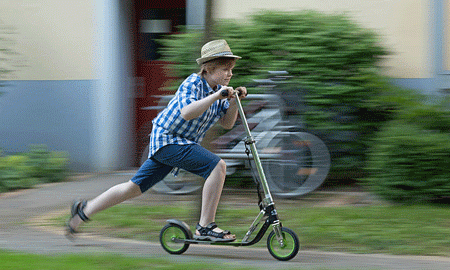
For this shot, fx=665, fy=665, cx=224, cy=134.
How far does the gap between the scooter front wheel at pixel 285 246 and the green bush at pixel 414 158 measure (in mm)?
2203

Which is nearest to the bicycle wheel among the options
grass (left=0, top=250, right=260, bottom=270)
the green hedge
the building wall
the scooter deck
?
the scooter deck

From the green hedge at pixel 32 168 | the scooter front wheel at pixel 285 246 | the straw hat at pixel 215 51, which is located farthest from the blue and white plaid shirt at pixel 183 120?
the green hedge at pixel 32 168

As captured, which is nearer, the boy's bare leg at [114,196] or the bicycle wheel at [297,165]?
the boy's bare leg at [114,196]

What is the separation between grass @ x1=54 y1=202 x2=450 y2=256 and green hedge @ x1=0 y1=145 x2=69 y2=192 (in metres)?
1.98

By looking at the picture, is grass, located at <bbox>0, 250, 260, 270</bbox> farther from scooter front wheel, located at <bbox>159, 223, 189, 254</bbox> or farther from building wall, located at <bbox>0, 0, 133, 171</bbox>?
building wall, located at <bbox>0, 0, 133, 171</bbox>

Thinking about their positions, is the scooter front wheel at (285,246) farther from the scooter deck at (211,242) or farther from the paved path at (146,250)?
the scooter deck at (211,242)

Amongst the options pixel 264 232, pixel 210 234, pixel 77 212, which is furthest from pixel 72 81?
pixel 264 232

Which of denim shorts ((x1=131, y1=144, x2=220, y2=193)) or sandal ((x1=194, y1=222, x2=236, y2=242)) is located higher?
denim shorts ((x1=131, y1=144, x2=220, y2=193))

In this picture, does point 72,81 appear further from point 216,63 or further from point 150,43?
point 216,63

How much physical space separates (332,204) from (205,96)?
103 inches

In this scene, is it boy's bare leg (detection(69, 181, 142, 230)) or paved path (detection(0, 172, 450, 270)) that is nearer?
paved path (detection(0, 172, 450, 270))

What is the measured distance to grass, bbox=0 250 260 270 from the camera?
445cm

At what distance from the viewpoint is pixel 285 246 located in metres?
4.63

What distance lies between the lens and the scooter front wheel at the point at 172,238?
4.94 m
